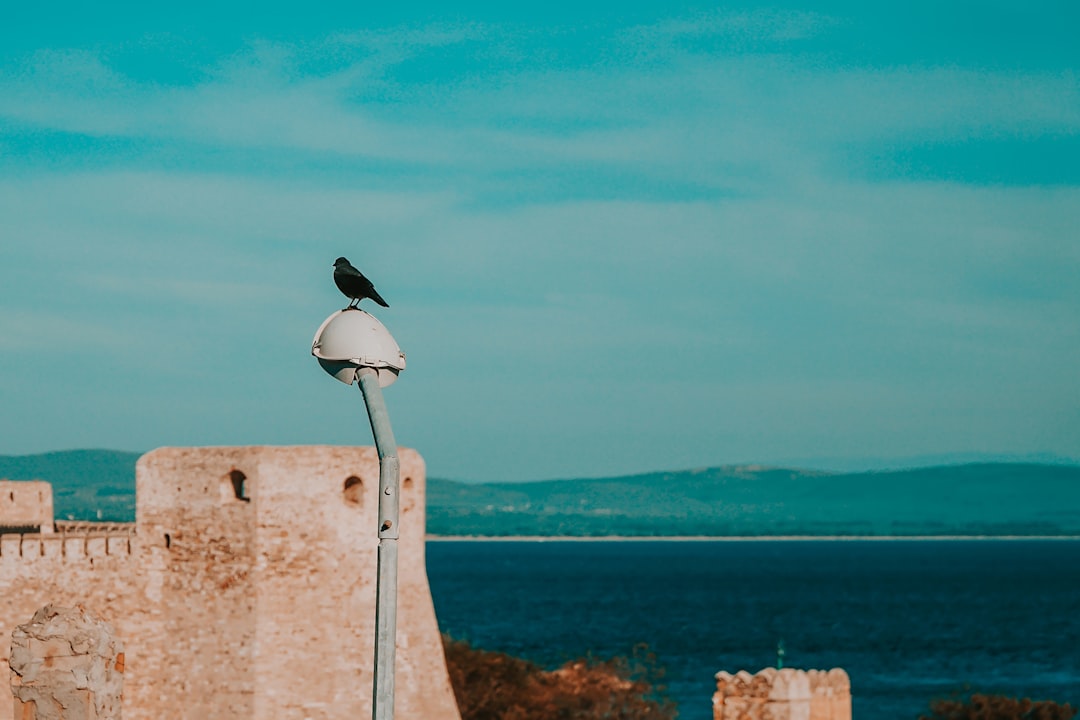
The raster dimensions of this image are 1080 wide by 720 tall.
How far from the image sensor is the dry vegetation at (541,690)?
37156 millimetres

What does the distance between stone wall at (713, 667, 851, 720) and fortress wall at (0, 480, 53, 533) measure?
12196 millimetres

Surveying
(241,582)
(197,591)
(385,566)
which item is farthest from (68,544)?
(385,566)

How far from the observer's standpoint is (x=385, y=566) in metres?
7.01

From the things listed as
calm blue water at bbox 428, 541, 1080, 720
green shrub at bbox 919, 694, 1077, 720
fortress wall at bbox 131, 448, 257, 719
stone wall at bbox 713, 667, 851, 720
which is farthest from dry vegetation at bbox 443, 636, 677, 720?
stone wall at bbox 713, 667, 851, 720

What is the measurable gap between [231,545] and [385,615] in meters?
15.4

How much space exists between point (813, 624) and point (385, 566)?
3913 inches

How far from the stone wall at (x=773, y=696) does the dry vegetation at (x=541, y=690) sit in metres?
20.5

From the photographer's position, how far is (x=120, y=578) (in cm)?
2227

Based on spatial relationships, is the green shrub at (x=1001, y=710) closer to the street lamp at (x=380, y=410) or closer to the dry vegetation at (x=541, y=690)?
the dry vegetation at (x=541, y=690)

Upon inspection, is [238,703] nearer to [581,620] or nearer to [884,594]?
[581,620]

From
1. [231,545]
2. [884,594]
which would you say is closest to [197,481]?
[231,545]

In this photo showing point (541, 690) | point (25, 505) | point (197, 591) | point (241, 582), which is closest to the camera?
point (241, 582)

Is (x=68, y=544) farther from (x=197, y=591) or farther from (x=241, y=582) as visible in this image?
(x=241, y=582)

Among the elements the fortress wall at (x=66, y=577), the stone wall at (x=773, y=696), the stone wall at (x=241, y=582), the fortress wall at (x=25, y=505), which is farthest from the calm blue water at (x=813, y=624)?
the stone wall at (x=773, y=696)
